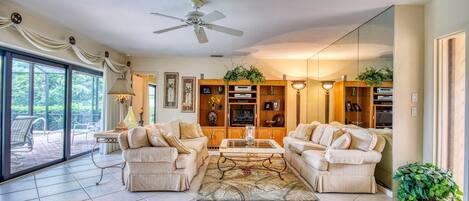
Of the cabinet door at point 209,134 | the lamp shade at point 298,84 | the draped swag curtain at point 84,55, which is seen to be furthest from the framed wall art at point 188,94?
the lamp shade at point 298,84

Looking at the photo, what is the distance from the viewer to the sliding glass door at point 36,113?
4.27 meters

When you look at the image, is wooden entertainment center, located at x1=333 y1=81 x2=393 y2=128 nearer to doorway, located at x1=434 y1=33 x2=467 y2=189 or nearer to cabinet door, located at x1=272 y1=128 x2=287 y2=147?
doorway, located at x1=434 y1=33 x2=467 y2=189

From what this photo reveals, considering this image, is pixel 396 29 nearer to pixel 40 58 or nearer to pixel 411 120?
pixel 411 120

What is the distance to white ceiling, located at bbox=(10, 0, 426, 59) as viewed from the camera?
359cm

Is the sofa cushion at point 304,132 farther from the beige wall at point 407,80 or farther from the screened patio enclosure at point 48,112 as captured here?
the screened patio enclosure at point 48,112

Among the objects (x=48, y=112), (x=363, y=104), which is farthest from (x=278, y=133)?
(x=48, y=112)

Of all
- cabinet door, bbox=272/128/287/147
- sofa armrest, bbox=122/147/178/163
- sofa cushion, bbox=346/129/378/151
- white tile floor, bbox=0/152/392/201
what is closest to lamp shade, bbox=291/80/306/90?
cabinet door, bbox=272/128/287/147

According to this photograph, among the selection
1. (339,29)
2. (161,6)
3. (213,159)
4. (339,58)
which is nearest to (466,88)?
(339,29)

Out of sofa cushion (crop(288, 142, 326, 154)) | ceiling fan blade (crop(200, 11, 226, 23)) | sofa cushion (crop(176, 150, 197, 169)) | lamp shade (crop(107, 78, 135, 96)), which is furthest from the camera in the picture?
sofa cushion (crop(288, 142, 326, 154))

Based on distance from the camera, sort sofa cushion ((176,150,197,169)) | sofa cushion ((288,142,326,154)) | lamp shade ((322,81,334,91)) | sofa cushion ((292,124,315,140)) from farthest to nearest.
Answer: lamp shade ((322,81,334,91))
sofa cushion ((292,124,315,140))
sofa cushion ((288,142,326,154))
sofa cushion ((176,150,197,169))

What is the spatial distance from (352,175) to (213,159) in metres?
3.00

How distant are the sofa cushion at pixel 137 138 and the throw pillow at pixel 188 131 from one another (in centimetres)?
190

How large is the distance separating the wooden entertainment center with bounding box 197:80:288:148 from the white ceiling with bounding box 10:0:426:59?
4.13ft

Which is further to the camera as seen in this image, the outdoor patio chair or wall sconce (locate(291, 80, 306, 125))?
wall sconce (locate(291, 80, 306, 125))
